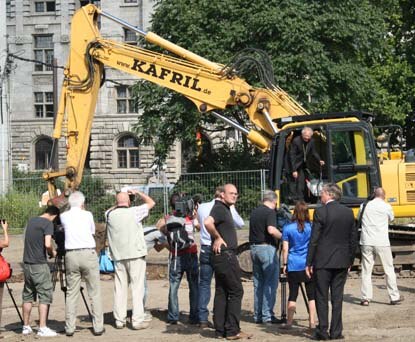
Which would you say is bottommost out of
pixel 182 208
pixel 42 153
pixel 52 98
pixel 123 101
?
pixel 182 208

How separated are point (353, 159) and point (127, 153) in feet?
136

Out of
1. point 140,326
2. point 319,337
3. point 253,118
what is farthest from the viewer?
point 253,118

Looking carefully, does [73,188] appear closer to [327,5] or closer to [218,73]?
[218,73]

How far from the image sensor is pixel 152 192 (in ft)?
95.9

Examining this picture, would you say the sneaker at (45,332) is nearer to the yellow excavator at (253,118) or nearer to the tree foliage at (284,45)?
the yellow excavator at (253,118)

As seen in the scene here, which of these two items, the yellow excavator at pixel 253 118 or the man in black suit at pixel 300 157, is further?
the yellow excavator at pixel 253 118

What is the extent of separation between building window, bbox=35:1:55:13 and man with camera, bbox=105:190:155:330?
48.5 metres

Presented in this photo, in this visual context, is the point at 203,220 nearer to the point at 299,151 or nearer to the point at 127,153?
the point at 299,151

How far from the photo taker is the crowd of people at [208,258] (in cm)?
1157

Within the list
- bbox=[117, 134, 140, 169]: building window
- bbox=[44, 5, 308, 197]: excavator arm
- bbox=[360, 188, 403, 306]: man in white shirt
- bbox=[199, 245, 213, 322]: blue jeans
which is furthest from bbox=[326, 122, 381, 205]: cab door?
bbox=[117, 134, 140, 169]: building window

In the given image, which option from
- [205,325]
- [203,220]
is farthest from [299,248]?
[205,325]

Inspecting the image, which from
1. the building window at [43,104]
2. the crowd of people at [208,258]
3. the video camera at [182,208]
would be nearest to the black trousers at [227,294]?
the crowd of people at [208,258]

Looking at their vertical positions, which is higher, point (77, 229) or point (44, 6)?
point (44, 6)

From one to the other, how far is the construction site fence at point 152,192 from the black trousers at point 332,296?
14774 millimetres
